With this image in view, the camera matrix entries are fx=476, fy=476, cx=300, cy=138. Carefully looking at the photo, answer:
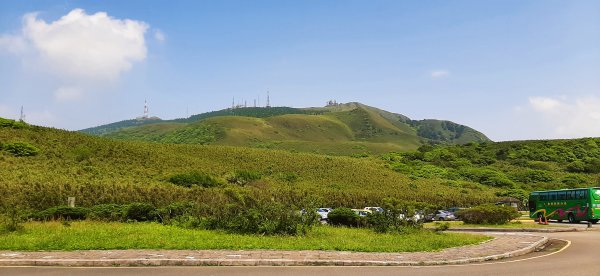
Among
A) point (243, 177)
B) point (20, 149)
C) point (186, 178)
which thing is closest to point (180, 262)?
point (186, 178)

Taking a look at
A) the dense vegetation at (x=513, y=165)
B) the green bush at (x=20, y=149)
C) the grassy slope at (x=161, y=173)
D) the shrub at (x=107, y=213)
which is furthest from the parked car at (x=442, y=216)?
the green bush at (x=20, y=149)

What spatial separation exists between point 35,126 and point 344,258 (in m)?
62.3

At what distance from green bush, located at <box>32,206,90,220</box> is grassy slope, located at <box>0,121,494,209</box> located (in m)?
6.76

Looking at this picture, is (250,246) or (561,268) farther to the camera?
(250,246)

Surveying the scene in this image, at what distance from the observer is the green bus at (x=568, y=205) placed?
37.5 m

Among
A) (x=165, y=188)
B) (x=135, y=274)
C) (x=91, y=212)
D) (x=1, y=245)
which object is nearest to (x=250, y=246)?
(x=135, y=274)

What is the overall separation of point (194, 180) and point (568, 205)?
117 feet

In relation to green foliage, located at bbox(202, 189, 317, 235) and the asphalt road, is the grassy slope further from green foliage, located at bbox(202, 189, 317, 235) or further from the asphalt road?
the asphalt road

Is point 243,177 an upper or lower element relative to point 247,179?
upper

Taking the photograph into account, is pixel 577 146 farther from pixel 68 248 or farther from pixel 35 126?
pixel 68 248

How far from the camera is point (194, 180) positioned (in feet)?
168

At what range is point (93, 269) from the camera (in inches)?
535

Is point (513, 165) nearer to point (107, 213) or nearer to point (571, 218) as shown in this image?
point (571, 218)

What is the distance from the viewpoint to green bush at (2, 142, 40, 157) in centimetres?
5069
